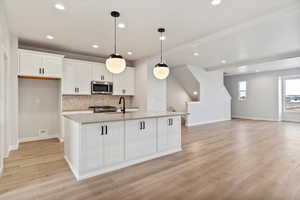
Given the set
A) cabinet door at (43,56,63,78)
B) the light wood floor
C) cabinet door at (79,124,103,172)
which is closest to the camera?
the light wood floor

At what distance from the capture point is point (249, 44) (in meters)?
4.44

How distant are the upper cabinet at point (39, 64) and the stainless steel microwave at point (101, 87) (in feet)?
3.27

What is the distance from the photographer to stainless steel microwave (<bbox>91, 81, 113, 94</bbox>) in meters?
5.09

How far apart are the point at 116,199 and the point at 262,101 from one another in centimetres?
963

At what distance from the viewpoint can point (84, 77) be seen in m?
4.95

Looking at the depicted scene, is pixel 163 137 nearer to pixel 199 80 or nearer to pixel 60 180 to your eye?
pixel 60 180

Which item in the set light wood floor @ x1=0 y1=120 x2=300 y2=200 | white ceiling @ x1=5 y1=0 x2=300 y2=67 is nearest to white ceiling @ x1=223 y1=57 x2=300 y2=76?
white ceiling @ x1=5 y1=0 x2=300 y2=67

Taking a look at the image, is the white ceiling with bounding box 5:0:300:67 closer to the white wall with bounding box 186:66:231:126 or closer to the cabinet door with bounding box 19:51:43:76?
the cabinet door with bounding box 19:51:43:76

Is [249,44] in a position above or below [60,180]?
above

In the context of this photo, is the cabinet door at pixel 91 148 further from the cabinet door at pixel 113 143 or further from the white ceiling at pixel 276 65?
the white ceiling at pixel 276 65

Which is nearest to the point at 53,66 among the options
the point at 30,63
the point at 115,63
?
the point at 30,63

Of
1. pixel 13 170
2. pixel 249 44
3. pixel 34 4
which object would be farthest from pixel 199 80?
pixel 13 170

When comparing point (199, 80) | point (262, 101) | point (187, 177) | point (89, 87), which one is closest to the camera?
point (187, 177)

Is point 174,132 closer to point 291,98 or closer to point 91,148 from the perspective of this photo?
point 91,148
